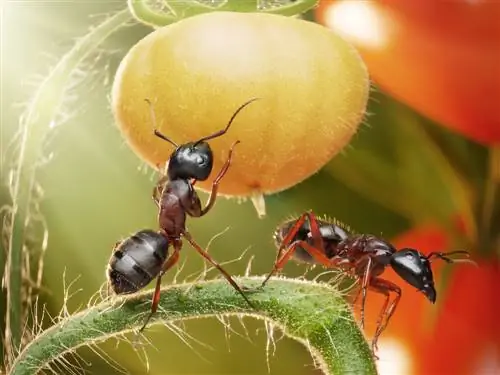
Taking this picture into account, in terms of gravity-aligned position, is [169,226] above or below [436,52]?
below

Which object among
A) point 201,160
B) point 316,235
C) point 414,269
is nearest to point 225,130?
point 201,160

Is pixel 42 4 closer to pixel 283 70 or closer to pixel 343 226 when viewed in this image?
pixel 283 70

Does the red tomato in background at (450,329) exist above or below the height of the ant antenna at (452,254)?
below

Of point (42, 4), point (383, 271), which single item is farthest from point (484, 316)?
point (42, 4)

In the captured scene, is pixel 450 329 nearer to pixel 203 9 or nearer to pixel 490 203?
pixel 490 203

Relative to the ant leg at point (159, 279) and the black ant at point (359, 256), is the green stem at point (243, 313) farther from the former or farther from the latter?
the black ant at point (359, 256)

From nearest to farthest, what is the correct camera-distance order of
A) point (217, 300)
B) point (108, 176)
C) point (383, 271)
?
point (217, 300)
point (383, 271)
point (108, 176)

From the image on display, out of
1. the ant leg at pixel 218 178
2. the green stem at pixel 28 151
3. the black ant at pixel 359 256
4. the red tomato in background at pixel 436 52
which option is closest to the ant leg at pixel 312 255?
the black ant at pixel 359 256
